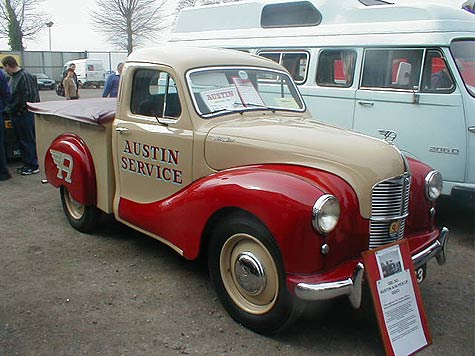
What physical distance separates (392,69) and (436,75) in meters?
0.57

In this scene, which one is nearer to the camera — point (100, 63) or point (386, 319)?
point (386, 319)

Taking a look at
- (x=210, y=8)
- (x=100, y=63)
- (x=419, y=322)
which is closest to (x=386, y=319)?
(x=419, y=322)

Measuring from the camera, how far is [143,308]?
3461 mm

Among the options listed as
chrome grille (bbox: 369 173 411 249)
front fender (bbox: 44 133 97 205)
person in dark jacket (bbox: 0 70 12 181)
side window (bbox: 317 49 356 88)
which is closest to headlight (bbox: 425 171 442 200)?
chrome grille (bbox: 369 173 411 249)

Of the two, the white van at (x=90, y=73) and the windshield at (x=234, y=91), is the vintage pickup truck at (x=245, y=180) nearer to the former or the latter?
the windshield at (x=234, y=91)

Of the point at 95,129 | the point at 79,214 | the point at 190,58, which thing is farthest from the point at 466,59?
the point at 79,214

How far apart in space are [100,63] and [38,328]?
3188 centimetres

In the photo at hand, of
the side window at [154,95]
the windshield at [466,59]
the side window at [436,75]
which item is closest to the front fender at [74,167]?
the side window at [154,95]

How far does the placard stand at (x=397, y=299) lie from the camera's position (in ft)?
9.23

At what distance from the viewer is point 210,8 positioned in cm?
785

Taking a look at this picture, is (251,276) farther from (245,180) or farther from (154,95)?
(154,95)

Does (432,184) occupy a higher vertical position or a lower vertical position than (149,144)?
lower

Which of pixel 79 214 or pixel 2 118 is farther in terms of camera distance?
pixel 2 118

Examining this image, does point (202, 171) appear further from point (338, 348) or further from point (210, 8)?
point (210, 8)
